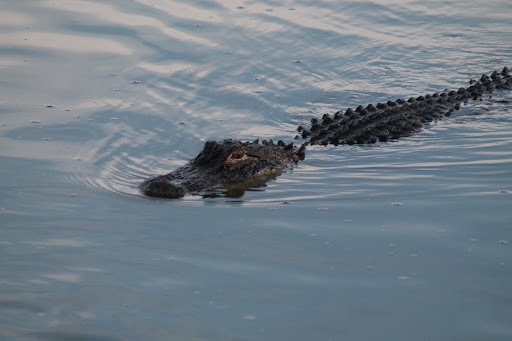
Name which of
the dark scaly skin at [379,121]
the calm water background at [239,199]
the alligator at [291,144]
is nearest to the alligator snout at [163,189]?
the alligator at [291,144]

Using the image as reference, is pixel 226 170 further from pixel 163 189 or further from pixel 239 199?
pixel 163 189

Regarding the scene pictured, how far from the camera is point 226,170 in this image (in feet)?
25.2

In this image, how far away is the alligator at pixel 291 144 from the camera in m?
7.28

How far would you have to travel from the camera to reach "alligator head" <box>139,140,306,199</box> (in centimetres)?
693

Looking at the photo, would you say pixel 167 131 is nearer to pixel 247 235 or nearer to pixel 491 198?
pixel 247 235

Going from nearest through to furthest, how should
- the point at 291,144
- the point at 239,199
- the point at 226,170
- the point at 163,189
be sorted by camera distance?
the point at 163,189, the point at 239,199, the point at 226,170, the point at 291,144

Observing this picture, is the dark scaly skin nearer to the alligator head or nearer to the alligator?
the alligator

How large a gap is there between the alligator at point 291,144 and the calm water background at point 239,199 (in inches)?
9.6

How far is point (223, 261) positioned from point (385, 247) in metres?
1.40

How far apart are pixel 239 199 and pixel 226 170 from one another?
0.81 m

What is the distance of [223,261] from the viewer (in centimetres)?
524

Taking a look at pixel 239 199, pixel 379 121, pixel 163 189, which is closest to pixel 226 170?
pixel 239 199

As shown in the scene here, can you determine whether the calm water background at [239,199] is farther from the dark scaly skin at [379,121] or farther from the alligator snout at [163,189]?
the dark scaly skin at [379,121]

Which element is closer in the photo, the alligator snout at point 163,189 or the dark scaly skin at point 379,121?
the alligator snout at point 163,189
